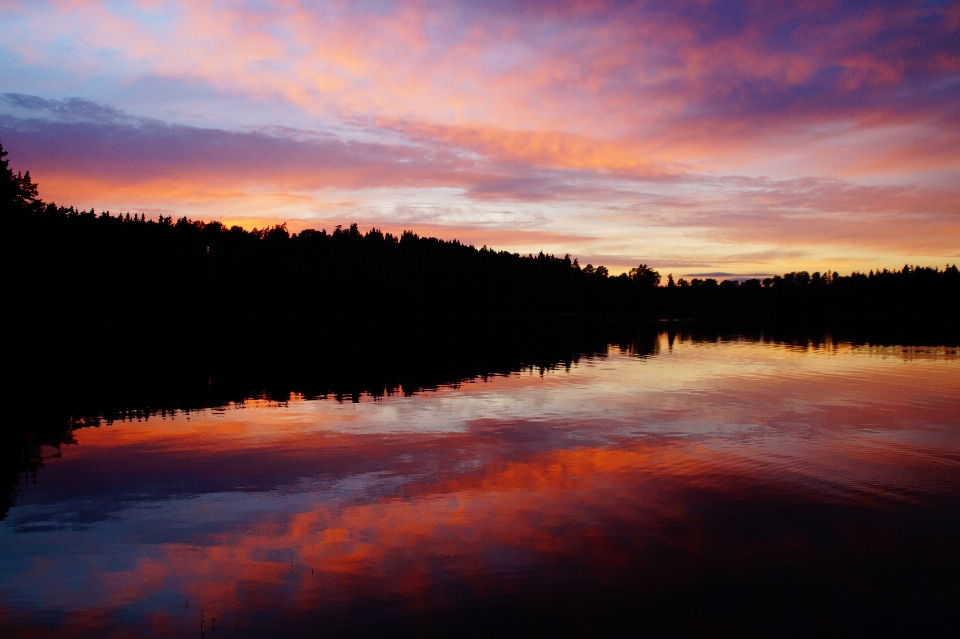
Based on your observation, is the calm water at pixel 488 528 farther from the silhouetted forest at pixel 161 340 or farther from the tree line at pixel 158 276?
the tree line at pixel 158 276

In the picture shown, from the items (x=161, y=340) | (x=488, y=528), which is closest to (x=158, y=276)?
(x=161, y=340)

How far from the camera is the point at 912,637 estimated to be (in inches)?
345

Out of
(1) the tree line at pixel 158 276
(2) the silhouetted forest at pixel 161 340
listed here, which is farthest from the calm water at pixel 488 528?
(1) the tree line at pixel 158 276

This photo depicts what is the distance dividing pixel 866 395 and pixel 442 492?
963 inches

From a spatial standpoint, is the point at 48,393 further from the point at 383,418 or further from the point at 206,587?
the point at 206,587

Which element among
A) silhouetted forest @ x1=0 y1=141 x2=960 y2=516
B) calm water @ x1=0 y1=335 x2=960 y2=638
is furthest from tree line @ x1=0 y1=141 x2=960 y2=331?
calm water @ x1=0 y1=335 x2=960 y2=638

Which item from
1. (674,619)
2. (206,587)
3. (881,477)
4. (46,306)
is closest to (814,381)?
(881,477)

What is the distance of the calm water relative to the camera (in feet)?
30.6

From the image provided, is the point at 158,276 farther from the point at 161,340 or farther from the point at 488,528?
the point at 488,528

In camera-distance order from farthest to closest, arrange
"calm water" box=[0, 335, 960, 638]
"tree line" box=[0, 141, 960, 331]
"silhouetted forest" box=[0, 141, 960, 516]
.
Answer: "tree line" box=[0, 141, 960, 331]
"silhouetted forest" box=[0, 141, 960, 516]
"calm water" box=[0, 335, 960, 638]

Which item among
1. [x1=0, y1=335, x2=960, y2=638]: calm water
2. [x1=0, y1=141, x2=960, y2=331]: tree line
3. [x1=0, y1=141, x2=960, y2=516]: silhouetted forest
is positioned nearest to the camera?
[x1=0, y1=335, x2=960, y2=638]: calm water

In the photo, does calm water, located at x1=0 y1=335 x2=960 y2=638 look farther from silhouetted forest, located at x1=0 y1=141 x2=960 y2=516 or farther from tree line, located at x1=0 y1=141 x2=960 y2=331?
tree line, located at x1=0 y1=141 x2=960 y2=331

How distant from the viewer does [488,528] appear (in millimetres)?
12547

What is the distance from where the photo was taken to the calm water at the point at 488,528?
9.33m
